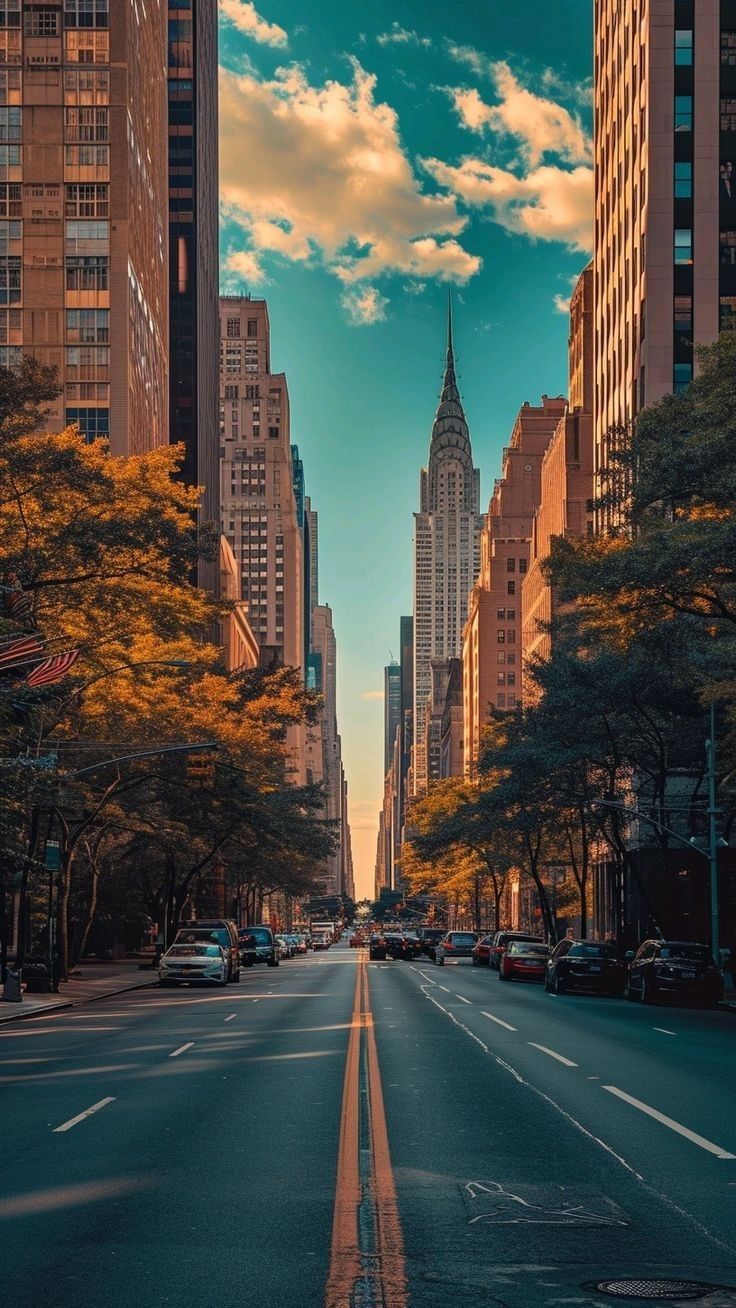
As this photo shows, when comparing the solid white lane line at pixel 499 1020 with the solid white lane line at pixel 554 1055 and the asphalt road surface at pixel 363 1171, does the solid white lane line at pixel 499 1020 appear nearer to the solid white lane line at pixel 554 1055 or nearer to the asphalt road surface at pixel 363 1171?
the asphalt road surface at pixel 363 1171

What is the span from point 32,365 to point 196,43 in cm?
12376

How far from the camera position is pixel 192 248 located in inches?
5797

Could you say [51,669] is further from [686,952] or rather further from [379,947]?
[379,947]

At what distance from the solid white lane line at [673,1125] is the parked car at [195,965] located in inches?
1152

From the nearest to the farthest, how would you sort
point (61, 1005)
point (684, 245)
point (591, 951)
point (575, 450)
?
point (61, 1005)
point (591, 951)
point (684, 245)
point (575, 450)

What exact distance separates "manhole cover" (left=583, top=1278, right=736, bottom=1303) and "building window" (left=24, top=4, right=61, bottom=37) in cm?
10045

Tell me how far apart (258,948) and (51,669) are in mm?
44567

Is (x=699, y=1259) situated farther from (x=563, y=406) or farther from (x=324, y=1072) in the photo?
(x=563, y=406)

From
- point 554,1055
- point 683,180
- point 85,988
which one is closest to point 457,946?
point 85,988

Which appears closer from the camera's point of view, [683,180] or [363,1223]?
[363,1223]

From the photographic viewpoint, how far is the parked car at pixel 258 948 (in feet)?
240

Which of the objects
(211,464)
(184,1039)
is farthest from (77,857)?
(211,464)

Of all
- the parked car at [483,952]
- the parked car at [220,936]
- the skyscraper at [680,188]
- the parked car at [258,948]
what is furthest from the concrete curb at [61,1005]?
the skyscraper at [680,188]

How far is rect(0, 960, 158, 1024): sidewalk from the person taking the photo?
3397 cm
